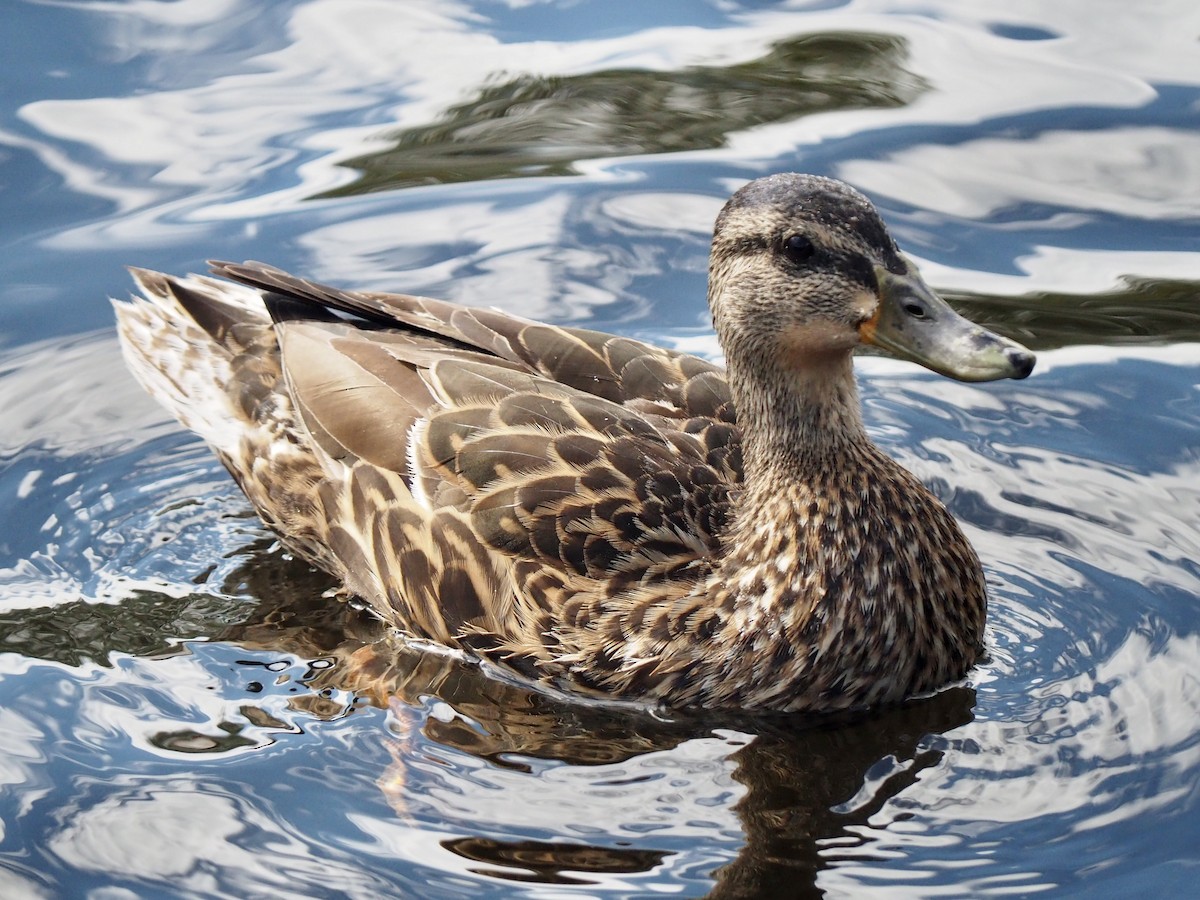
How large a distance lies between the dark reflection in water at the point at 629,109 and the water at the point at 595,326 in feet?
0.08

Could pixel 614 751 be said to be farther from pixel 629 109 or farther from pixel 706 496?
pixel 629 109

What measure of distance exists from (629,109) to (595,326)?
6.18 ft

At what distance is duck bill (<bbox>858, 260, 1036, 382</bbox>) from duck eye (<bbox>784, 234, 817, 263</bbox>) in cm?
22

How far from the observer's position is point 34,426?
7316 mm

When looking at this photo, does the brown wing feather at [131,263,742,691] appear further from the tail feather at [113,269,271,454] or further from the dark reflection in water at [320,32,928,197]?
the dark reflection in water at [320,32,928,197]

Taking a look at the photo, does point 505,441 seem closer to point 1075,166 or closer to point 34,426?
point 34,426

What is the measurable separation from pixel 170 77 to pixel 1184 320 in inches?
217

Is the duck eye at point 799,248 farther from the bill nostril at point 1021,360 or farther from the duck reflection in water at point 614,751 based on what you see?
the duck reflection in water at point 614,751

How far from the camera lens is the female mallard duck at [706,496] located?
554 cm

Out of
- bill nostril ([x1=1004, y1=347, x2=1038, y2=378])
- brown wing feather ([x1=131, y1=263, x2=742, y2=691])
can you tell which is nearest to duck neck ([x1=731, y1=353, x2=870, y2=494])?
brown wing feather ([x1=131, y1=263, x2=742, y2=691])

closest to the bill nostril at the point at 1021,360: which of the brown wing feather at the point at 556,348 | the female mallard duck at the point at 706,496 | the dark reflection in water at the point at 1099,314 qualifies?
the female mallard duck at the point at 706,496

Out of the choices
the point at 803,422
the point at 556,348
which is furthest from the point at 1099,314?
the point at 556,348

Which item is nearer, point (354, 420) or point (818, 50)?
point (354, 420)

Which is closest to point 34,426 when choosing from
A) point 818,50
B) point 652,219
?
point 652,219
